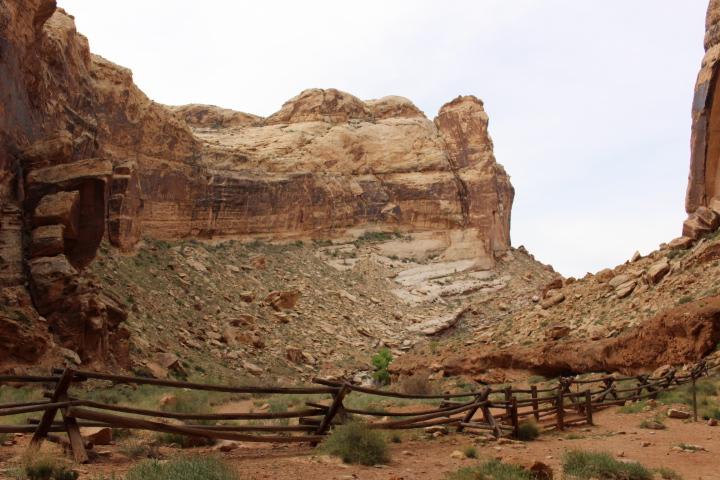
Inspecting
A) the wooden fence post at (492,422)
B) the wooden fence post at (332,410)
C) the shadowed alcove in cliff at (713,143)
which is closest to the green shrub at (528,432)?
the wooden fence post at (492,422)

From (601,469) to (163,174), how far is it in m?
39.6

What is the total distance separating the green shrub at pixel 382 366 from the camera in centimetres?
3177

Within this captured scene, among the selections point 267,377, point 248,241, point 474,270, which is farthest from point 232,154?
point 267,377

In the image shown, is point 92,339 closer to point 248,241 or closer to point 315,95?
point 248,241

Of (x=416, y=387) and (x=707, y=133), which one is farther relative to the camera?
(x=707, y=133)

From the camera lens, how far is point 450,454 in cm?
928

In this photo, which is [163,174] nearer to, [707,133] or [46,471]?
[707,133]

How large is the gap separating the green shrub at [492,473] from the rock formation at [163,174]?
15.2m

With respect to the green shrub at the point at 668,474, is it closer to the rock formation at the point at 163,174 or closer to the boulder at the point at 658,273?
the boulder at the point at 658,273

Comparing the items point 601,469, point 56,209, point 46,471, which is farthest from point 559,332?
point 46,471

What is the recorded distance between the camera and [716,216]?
2339cm

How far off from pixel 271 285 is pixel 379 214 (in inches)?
664

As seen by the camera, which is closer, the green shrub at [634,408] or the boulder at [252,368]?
the green shrub at [634,408]

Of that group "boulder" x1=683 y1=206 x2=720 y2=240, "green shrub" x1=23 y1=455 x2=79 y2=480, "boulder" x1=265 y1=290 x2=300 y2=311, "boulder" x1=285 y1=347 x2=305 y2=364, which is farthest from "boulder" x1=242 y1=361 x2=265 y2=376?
"green shrub" x1=23 y1=455 x2=79 y2=480
